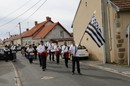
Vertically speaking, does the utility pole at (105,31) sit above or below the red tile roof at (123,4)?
below

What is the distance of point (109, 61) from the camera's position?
23.4m

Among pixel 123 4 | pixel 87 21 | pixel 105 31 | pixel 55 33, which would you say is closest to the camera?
pixel 123 4

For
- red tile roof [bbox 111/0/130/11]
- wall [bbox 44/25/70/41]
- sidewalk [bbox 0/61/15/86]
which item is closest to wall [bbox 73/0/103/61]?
red tile roof [bbox 111/0/130/11]

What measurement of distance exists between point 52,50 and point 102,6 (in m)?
7.90

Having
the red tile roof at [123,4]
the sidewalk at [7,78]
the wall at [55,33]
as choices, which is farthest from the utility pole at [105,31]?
the wall at [55,33]

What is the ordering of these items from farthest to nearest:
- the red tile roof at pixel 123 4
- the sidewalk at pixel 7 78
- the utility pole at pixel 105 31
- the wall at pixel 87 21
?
the wall at pixel 87 21 < the utility pole at pixel 105 31 < the red tile roof at pixel 123 4 < the sidewalk at pixel 7 78

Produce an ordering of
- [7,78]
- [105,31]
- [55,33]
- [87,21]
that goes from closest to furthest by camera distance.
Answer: [7,78] → [105,31] → [87,21] → [55,33]

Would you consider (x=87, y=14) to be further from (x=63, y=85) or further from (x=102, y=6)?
(x=63, y=85)

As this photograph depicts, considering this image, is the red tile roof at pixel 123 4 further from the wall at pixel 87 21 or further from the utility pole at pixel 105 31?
the wall at pixel 87 21

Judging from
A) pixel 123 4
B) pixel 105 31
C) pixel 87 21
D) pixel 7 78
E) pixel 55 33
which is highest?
pixel 123 4

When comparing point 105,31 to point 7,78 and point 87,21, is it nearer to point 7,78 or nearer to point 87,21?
point 87,21

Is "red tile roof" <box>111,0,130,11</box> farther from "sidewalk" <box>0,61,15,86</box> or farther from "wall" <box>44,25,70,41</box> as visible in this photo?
"wall" <box>44,25,70,41</box>

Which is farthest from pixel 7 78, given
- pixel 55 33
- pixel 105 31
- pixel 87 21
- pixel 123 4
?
pixel 55 33

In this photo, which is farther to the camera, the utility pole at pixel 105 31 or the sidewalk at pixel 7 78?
the utility pole at pixel 105 31
